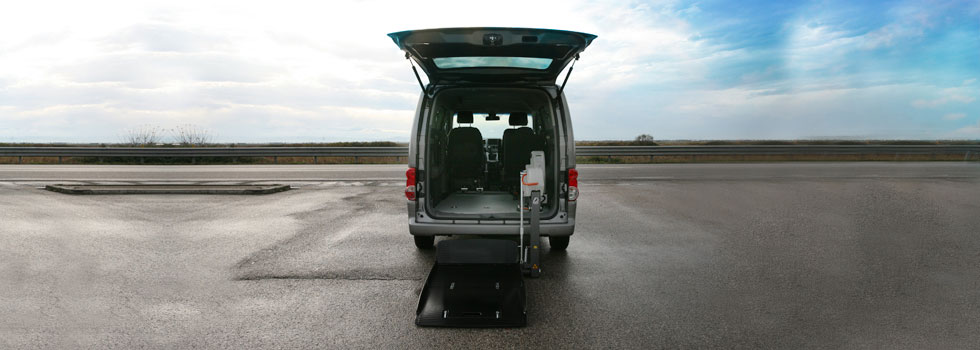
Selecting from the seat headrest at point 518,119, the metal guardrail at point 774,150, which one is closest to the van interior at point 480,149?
the seat headrest at point 518,119

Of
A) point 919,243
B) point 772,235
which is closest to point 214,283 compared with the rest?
point 772,235

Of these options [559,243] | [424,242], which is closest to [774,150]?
[559,243]

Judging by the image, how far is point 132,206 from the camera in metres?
8.98

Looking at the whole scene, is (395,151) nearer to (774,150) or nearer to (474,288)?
(774,150)

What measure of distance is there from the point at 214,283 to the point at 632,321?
3.63 m

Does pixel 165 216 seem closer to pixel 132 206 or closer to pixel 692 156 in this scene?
pixel 132 206

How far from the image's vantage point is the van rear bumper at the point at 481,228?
521cm

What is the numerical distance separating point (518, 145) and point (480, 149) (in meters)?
0.59

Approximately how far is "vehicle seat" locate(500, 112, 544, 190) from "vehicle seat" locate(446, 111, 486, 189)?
40cm

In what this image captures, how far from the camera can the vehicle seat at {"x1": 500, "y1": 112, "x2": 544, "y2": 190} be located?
678 cm

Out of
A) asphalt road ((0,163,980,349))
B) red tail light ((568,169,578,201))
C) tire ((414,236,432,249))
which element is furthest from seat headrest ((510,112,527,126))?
tire ((414,236,432,249))

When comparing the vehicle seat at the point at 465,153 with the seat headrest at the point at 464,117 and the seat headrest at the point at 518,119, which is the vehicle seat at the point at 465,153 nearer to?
the seat headrest at the point at 464,117

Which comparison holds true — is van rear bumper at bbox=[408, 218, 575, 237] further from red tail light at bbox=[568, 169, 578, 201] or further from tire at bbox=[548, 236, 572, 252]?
tire at bbox=[548, 236, 572, 252]

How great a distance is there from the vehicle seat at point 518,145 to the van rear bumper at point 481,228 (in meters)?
1.56
